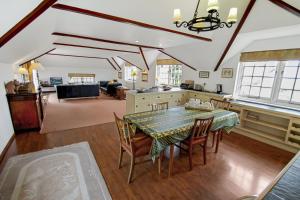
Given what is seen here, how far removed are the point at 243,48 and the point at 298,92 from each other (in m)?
1.59

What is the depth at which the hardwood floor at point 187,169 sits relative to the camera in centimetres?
198

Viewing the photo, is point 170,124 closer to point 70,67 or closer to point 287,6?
point 287,6

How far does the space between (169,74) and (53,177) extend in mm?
5539

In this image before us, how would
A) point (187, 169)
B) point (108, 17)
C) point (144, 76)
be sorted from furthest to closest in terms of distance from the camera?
point (144, 76)
point (108, 17)
point (187, 169)

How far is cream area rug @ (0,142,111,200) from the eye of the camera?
1.85m

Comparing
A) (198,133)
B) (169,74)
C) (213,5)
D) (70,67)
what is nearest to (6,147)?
(198,133)

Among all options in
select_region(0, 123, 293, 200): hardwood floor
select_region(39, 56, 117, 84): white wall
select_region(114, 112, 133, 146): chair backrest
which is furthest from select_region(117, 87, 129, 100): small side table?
select_region(114, 112, 133, 146): chair backrest

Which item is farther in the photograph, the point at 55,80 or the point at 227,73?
the point at 55,80

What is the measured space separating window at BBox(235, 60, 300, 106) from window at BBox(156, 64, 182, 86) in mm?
2403

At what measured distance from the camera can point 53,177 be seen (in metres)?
2.12

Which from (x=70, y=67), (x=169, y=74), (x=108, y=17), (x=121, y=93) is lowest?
(x=121, y=93)

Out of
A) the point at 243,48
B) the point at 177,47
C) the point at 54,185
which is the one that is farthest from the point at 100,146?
the point at 243,48

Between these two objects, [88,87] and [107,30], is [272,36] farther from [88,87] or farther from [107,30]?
[88,87]

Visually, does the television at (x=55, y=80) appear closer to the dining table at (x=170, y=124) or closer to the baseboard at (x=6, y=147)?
the baseboard at (x=6, y=147)
